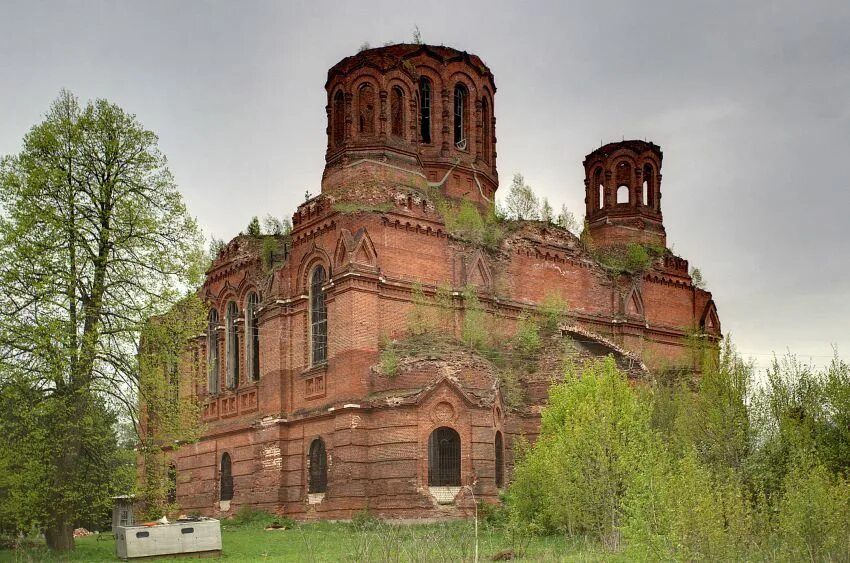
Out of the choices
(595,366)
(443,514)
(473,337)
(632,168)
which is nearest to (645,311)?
(632,168)

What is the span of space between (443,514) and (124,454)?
8334mm

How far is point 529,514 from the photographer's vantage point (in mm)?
21219

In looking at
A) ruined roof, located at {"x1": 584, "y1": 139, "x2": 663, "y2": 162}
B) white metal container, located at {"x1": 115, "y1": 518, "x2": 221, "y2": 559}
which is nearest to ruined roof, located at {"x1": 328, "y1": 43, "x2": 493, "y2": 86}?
ruined roof, located at {"x1": 584, "y1": 139, "x2": 663, "y2": 162}

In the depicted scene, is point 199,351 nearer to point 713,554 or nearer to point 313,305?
point 313,305

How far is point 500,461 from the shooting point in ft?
86.0

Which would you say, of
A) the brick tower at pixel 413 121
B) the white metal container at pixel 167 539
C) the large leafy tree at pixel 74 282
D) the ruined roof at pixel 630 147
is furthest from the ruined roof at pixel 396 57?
the white metal container at pixel 167 539

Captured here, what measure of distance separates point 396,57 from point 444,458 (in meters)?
14.2

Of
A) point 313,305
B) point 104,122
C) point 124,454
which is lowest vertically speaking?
point 124,454

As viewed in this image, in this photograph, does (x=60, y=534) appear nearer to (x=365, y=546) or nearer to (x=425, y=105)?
(x=365, y=546)

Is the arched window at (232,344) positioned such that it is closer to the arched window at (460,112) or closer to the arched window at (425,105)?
the arched window at (425,105)

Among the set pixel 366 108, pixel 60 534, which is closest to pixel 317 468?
pixel 60 534

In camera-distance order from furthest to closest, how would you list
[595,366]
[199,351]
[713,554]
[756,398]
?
[199,351]
[595,366]
[756,398]
[713,554]

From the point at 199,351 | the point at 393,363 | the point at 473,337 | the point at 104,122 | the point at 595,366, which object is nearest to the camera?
the point at 104,122

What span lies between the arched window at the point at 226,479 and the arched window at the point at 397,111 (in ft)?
38.8
